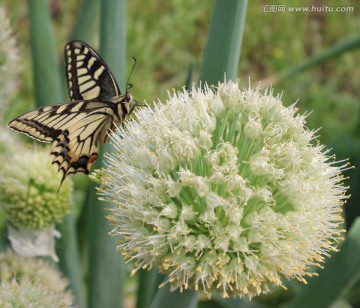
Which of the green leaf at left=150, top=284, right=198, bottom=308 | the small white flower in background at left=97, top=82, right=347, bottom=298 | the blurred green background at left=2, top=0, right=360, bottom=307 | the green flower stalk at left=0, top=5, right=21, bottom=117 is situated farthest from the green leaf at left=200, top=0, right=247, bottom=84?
the blurred green background at left=2, top=0, right=360, bottom=307

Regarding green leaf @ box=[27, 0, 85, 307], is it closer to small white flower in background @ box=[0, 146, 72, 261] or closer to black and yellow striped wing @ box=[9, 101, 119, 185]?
small white flower in background @ box=[0, 146, 72, 261]

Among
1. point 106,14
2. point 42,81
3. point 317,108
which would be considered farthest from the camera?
point 317,108

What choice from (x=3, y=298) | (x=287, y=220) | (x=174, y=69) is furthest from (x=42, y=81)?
(x=174, y=69)

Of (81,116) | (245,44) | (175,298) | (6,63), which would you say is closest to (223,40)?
(81,116)

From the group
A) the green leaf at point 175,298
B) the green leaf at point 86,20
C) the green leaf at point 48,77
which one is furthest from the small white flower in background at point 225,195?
the green leaf at point 86,20

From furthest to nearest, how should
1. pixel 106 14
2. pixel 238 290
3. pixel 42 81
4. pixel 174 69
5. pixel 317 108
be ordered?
pixel 174 69
pixel 317 108
pixel 42 81
pixel 106 14
pixel 238 290

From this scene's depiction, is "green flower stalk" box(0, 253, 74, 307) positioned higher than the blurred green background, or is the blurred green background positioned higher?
the blurred green background

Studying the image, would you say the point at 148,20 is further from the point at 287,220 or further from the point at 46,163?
the point at 287,220
